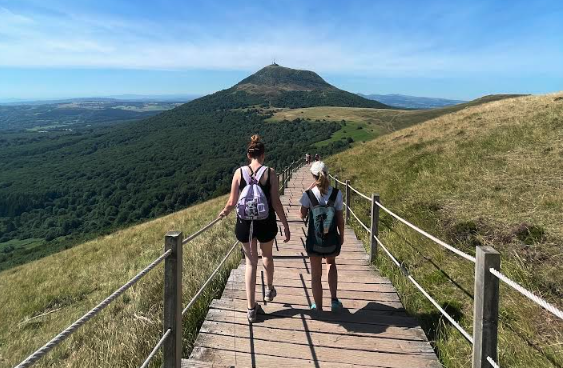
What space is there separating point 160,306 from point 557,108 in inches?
637

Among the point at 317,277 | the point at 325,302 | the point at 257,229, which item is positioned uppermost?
the point at 257,229

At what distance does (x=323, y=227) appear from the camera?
4098 millimetres

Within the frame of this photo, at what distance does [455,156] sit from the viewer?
11750mm

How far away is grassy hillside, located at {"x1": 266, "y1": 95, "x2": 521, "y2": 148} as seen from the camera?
314ft

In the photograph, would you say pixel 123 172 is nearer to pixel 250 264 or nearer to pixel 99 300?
pixel 99 300

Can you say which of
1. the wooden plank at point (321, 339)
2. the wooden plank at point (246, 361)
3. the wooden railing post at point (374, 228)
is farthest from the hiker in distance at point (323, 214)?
the wooden railing post at point (374, 228)

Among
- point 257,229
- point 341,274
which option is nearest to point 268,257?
point 257,229

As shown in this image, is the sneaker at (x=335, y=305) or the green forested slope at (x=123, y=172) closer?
the sneaker at (x=335, y=305)

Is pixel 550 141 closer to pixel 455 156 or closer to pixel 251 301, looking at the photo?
pixel 455 156

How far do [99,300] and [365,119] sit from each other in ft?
408

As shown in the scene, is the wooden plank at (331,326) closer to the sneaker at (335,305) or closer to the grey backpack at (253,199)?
the sneaker at (335,305)

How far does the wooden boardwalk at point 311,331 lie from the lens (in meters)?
3.56

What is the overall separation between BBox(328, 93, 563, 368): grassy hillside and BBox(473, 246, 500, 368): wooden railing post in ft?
2.26

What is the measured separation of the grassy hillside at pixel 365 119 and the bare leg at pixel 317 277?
8571cm
